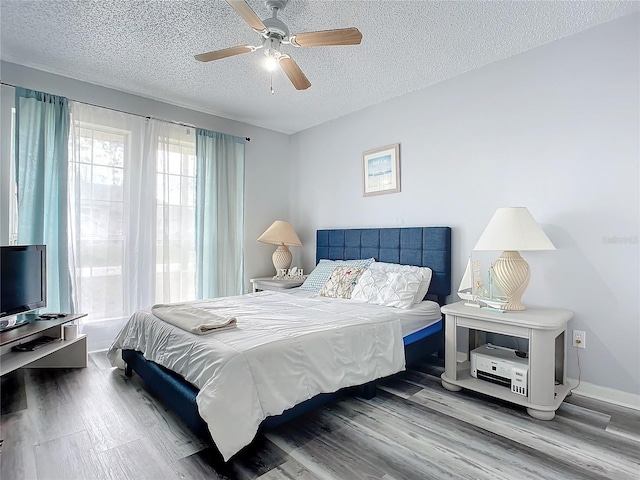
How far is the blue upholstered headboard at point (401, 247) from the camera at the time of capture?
10.7ft

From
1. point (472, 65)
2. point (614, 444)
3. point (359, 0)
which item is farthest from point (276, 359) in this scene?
point (472, 65)

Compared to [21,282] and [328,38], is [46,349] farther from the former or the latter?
[328,38]

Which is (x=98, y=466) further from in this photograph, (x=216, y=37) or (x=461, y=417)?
(x=216, y=37)

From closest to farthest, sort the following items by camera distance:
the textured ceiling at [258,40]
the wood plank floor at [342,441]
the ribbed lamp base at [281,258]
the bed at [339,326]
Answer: the wood plank floor at [342,441] → the bed at [339,326] → the textured ceiling at [258,40] → the ribbed lamp base at [281,258]

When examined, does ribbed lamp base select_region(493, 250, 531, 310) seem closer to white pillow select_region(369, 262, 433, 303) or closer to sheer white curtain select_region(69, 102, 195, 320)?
white pillow select_region(369, 262, 433, 303)

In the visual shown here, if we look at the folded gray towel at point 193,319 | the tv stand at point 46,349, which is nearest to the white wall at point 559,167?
the folded gray towel at point 193,319

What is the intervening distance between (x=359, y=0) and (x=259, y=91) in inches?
66.6

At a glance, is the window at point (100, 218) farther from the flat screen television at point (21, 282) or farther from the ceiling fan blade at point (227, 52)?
the ceiling fan blade at point (227, 52)

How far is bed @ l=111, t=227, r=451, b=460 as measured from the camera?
1.90 metres

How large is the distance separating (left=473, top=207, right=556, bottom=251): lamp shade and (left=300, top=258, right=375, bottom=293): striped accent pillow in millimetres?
1438

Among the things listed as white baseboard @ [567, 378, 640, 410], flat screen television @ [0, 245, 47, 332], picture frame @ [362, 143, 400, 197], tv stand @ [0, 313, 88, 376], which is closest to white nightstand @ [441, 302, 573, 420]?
white baseboard @ [567, 378, 640, 410]

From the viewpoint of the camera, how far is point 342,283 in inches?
136

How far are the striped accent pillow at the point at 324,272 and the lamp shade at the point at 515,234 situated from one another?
1.44 metres

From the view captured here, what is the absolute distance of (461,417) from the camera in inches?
87.0
